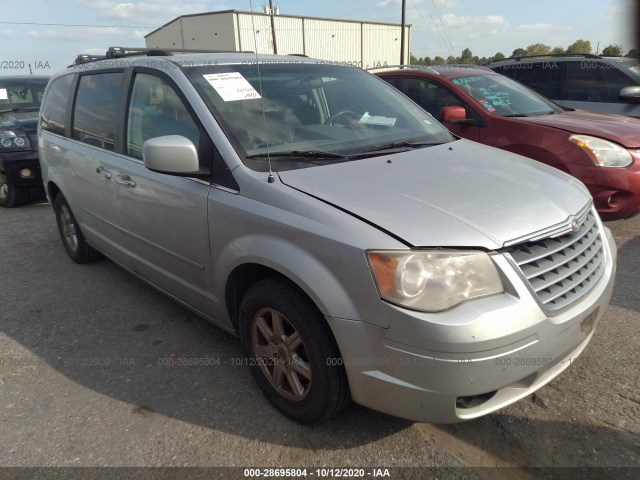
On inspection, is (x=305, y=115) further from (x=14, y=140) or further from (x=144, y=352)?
(x=14, y=140)

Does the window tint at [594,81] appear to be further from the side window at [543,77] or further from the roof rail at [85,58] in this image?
the roof rail at [85,58]

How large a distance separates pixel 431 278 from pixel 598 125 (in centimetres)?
372

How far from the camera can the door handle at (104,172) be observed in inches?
131

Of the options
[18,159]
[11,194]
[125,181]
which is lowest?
[11,194]

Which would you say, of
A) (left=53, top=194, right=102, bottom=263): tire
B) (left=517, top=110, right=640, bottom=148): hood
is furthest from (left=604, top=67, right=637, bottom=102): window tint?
(left=53, top=194, right=102, bottom=263): tire

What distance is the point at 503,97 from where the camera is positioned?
17.0 ft

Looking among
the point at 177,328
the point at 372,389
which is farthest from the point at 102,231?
the point at 372,389

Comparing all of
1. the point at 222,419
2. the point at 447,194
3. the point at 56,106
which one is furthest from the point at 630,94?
the point at 56,106

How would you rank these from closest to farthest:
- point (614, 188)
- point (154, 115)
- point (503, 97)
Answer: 1. point (154, 115)
2. point (614, 188)
3. point (503, 97)

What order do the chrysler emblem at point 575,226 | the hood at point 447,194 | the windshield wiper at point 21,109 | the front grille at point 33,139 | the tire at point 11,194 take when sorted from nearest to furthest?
1. the hood at point 447,194
2. the chrysler emblem at point 575,226
3. the front grille at point 33,139
4. the tire at point 11,194
5. the windshield wiper at point 21,109

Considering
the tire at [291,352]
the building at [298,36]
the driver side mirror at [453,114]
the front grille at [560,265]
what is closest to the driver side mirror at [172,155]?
the tire at [291,352]

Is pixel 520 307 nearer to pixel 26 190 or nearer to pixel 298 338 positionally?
pixel 298 338

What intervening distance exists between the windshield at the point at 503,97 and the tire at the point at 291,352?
Result: 143 inches

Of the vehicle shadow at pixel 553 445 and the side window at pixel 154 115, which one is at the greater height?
the side window at pixel 154 115
